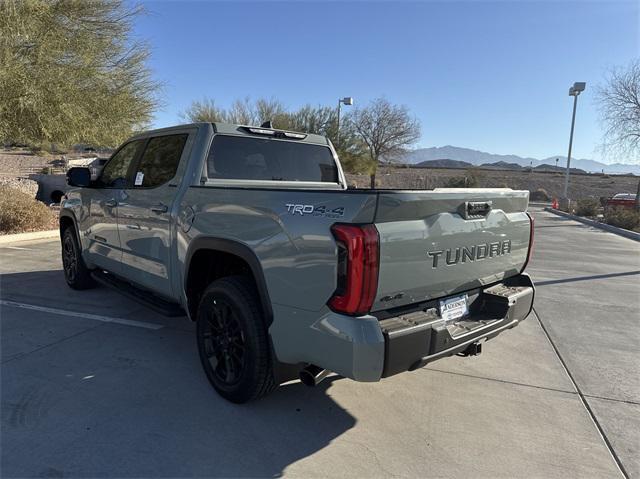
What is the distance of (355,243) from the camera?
2.38m

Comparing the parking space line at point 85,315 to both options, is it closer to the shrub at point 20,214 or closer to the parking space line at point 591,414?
the parking space line at point 591,414

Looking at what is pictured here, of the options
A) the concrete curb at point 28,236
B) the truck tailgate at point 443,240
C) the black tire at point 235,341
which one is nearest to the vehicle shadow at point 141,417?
the black tire at point 235,341

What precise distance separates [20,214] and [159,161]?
26.2 ft

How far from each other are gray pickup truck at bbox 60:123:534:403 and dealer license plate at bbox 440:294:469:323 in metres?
0.01

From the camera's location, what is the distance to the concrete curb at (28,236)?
9469 millimetres

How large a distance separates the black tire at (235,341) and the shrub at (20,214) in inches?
350

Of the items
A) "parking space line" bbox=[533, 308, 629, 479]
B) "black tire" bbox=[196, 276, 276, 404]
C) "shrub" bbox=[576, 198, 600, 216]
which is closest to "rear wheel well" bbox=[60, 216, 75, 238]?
"black tire" bbox=[196, 276, 276, 404]

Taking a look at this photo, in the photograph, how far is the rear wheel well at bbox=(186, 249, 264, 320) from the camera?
352cm

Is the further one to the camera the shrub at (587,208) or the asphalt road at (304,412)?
the shrub at (587,208)

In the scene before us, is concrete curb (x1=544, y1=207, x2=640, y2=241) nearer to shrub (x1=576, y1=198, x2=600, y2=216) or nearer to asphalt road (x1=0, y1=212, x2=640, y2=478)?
shrub (x1=576, y1=198, x2=600, y2=216)

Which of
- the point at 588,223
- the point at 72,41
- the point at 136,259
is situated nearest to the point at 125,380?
the point at 136,259

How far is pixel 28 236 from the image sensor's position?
32.7 feet

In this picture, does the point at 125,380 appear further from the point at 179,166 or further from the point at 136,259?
the point at 179,166

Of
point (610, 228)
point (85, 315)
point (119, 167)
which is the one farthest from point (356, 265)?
point (610, 228)
